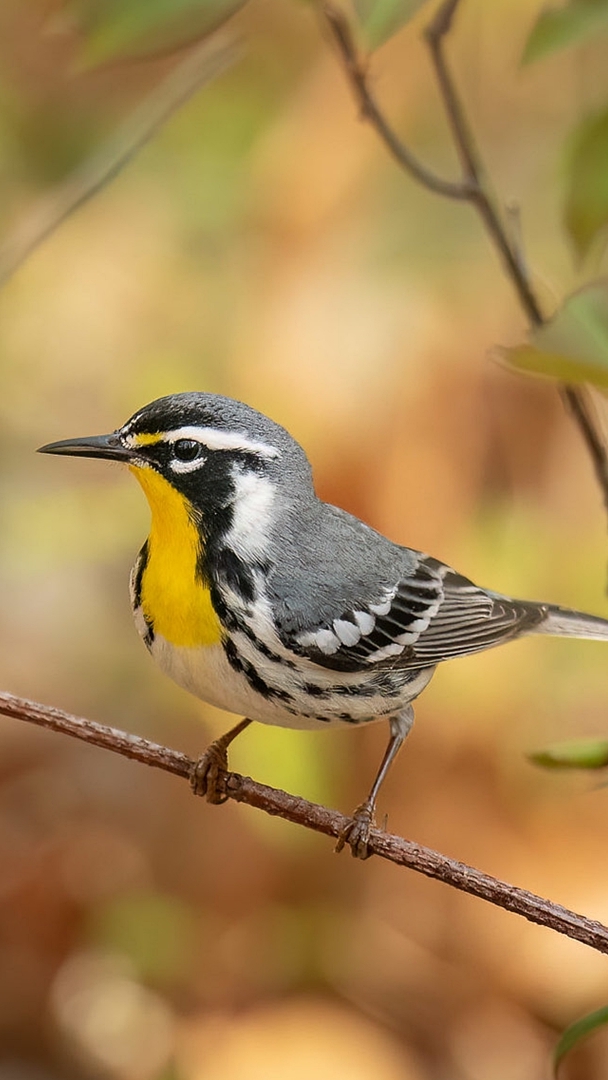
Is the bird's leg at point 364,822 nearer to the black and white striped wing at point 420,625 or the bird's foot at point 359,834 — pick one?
the bird's foot at point 359,834

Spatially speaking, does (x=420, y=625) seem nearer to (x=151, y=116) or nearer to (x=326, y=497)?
(x=151, y=116)

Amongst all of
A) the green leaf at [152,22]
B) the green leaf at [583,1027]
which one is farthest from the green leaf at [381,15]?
the green leaf at [583,1027]

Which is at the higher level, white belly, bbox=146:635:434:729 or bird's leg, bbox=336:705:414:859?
white belly, bbox=146:635:434:729

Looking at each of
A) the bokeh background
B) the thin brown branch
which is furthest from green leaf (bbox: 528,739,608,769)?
the bokeh background

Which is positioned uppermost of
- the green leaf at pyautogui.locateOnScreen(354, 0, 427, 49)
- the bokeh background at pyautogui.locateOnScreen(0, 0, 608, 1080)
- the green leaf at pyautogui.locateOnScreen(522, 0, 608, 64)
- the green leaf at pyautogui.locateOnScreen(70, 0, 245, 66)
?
the green leaf at pyautogui.locateOnScreen(70, 0, 245, 66)

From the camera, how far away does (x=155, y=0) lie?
1.13 m

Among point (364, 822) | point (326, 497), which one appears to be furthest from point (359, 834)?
point (326, 497)

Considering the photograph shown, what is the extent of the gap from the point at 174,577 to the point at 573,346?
985 millimetres

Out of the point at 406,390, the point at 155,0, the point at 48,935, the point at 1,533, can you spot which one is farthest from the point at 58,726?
the point at 406,390

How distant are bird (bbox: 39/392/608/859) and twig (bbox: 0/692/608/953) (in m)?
0.11

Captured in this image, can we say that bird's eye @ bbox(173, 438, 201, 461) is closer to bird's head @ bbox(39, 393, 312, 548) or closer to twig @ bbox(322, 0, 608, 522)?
bird's head @ bbox(39, 393, 312, 548)

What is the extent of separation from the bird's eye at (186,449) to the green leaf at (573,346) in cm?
82

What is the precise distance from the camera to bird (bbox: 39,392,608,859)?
1609 millimetres

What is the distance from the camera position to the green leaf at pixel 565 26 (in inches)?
46.5
